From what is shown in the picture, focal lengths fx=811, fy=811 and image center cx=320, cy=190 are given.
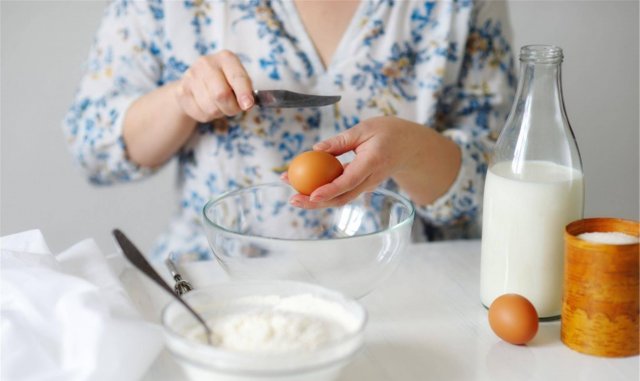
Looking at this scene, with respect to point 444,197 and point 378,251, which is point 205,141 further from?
point 378,251

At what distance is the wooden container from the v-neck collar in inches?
24.9

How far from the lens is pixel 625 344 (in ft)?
2.64

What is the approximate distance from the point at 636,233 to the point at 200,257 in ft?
2.55

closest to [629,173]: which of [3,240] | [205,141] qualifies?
[205,141]

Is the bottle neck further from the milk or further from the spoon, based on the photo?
the spoon

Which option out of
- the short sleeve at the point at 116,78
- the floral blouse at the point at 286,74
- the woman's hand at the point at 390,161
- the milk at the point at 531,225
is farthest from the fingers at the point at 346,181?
the short sleeve at the point at 116,78

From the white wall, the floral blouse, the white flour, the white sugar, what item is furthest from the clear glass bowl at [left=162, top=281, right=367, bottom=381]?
the white wall

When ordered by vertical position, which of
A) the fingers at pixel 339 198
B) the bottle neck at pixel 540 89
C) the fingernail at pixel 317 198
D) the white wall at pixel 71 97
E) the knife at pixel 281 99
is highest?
the bottle neck at pixel 540 89

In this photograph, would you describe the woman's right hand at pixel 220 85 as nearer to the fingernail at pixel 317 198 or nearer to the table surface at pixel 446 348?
the fingernail at pixel 317 198

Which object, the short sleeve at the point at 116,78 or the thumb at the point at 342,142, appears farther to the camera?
the short sleeve at the point at 116,78

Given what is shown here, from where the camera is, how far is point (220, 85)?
105 cm

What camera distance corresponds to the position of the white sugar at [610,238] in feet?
2.63

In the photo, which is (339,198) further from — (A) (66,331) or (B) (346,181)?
(A) (66,331)

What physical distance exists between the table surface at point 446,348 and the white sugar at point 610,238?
117 mm
